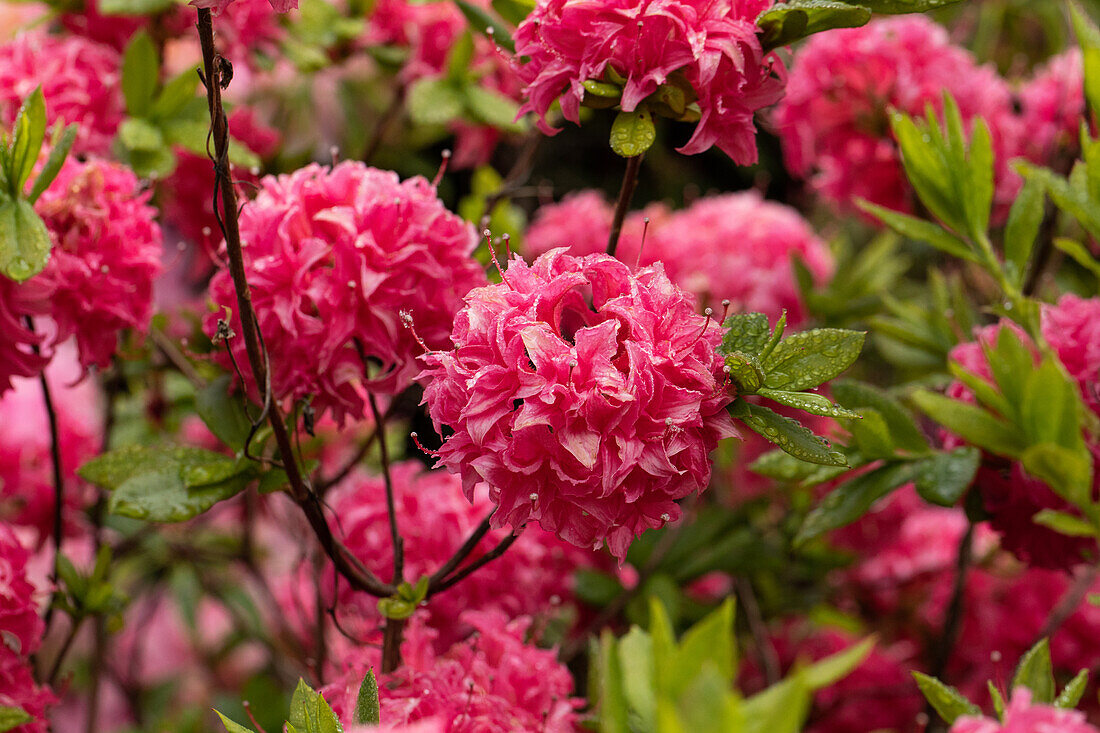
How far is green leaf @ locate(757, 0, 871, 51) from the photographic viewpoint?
1.96 feet

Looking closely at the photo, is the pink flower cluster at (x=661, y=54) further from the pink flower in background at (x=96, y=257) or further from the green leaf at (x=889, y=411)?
the pink flower in background at (x=96, y=257)

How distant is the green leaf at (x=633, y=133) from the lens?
0.59 m

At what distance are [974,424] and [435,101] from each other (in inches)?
29.1

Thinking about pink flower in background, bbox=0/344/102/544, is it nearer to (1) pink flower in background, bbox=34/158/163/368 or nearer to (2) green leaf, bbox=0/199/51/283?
(1) pink flower in background, bbox=34/158/163/368

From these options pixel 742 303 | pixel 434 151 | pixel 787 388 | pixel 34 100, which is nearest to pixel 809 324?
pixel 742 303

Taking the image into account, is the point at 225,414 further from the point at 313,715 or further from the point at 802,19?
the point at 802,19

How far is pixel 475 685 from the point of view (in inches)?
26.8

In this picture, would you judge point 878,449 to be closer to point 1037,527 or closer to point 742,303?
point 1037,527

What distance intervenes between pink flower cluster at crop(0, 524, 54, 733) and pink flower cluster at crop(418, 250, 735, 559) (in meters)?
0.40

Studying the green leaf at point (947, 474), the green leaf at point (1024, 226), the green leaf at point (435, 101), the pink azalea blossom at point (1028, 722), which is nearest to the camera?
the pink azalea blossom at point (1028, 722)

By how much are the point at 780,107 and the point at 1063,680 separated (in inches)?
31.9

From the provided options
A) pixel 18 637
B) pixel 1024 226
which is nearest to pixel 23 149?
pixel 18 637

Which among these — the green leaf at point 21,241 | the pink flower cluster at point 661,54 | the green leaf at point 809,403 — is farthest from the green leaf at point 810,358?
the green leaf at point 21,241

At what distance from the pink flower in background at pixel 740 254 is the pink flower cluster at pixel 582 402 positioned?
29.9 inches
